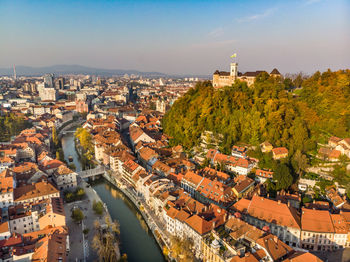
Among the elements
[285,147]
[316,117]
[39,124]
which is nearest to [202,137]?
[285,147]

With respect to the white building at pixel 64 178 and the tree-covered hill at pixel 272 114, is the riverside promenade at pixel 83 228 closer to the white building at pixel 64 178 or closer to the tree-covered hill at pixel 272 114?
the white building at pixel 64 178

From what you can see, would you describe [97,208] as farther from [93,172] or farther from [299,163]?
[299,163]

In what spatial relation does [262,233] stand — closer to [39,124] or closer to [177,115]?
[177,115]

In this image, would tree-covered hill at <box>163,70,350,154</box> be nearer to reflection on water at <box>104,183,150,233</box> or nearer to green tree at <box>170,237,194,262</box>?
reflection on water at <box>104,183,150,233</box>

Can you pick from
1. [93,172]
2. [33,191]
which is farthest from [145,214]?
[93,172]

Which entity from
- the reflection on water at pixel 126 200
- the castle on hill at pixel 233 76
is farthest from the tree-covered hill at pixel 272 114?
the reflection on water at pixel 126 200

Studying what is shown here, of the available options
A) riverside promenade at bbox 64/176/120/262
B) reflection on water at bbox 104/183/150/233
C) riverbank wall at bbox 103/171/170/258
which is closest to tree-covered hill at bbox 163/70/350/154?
riverbank wall at bbox 103/171/170/258
